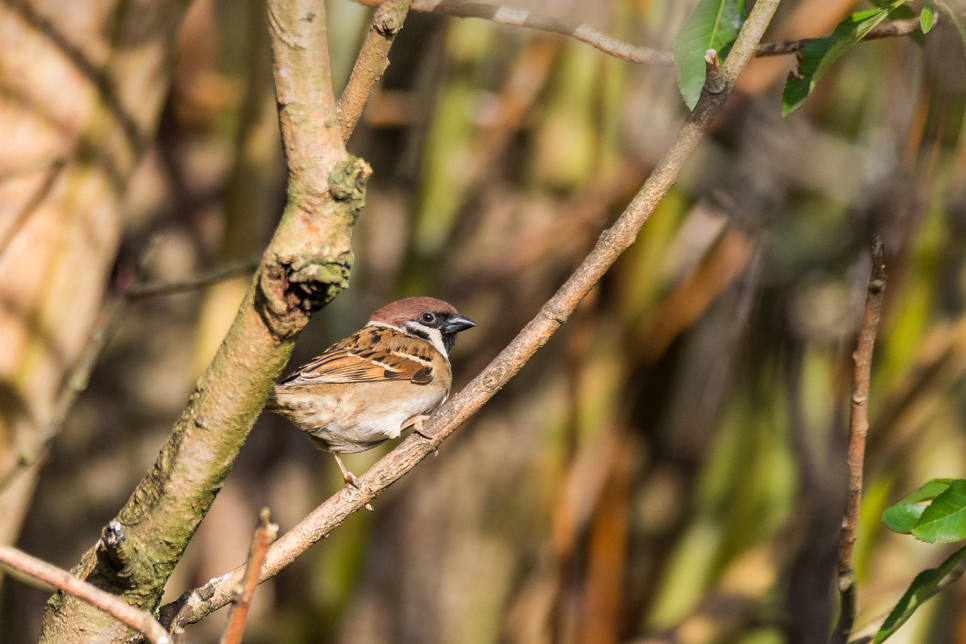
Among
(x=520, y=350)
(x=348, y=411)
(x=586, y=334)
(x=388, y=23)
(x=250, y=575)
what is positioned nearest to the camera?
(x=250, y=575)

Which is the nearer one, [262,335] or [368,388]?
[262,335]

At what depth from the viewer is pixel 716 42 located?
1.22 m

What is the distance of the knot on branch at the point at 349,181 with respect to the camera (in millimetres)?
792

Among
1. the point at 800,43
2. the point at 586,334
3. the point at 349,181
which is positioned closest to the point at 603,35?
the point at 800,43

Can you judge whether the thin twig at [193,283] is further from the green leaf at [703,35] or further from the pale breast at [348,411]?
the green leaf at [703,35]

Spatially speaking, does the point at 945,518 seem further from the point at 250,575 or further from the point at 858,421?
the point at 250,575

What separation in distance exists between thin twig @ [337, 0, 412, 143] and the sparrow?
→ 1104 millimetres

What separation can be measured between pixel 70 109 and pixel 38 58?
14cm

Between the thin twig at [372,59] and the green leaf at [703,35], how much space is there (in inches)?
18.9

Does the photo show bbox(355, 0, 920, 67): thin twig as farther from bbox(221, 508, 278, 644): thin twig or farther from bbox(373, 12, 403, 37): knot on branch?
bbox(221, 508, 278, 644): thin twig

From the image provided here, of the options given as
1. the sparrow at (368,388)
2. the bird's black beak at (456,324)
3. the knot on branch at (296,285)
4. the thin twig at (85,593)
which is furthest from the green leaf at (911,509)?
the bird's black beak at (456,324)

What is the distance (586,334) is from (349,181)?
2240mm

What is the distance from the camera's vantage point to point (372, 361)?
2334 mm


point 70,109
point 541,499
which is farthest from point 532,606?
point 70,109
